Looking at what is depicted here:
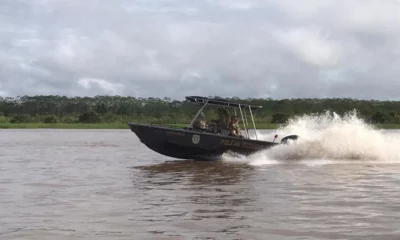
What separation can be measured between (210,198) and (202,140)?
332 inches

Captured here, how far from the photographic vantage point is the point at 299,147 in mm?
20469

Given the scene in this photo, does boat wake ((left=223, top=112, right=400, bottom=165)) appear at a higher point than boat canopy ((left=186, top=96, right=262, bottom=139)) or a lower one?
lower

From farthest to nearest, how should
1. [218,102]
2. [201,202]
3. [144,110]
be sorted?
[144,110]
[218,102]
[201,202]

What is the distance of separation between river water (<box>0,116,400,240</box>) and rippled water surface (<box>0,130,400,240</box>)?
0.02 m

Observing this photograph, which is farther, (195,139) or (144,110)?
(144,110)

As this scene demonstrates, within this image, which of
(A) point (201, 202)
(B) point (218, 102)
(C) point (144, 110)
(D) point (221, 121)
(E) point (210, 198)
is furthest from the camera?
(C) point (144, 110)

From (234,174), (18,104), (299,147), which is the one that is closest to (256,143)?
(299,147)

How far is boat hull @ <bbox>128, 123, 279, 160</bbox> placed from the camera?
65.0ft

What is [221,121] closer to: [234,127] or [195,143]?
[234,127]

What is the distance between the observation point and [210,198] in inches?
450

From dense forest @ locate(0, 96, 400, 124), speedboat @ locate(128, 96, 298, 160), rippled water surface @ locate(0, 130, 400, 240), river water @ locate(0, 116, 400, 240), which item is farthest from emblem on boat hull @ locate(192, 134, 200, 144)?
dense forest @ locate(0, 96, 400, 124)

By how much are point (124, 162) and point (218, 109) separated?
352 centimetres

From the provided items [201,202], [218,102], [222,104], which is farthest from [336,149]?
[201,202]

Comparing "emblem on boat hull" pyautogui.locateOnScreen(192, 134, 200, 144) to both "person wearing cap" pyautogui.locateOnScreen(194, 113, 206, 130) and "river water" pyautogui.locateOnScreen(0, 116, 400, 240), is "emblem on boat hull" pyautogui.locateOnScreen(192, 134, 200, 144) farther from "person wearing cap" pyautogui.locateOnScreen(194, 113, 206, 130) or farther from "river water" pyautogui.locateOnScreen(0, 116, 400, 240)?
"river water" pyautogui.locateOnScreen(0, 116, 400, 240)
